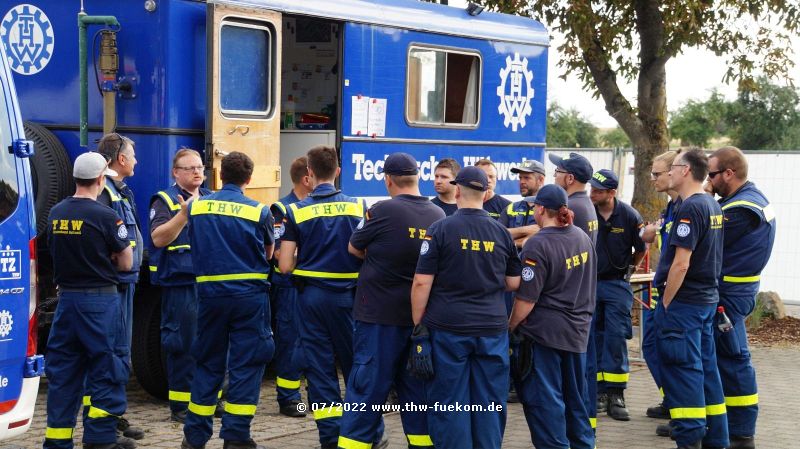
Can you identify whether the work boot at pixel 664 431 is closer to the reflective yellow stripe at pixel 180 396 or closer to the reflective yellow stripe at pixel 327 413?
the reflective yellow stripe at pixel 327 413

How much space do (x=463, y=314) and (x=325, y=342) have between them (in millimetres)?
1130

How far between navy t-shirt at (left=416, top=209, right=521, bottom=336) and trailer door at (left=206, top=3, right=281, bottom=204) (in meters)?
2.58

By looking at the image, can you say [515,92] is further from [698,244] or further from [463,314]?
[463,314]

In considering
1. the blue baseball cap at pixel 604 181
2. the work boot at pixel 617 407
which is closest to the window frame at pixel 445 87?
the blue baseball cap at pixel 604 181

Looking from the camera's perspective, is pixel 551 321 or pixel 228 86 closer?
pixel 551 321

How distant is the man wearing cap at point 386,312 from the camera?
21.5ft

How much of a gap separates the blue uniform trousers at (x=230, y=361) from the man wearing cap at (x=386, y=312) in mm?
636

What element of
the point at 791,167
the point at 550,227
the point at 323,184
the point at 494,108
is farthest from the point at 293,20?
the point at 791,167

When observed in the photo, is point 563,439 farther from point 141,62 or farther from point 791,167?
point 791,167

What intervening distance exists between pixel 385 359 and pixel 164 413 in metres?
2.48

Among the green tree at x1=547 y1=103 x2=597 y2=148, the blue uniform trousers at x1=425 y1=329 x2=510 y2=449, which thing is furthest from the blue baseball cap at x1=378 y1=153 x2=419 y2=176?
the green tree at x1=547 y1=103 x2=597 y2=148

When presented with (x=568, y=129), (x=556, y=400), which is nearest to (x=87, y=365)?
(x=556, y=400)

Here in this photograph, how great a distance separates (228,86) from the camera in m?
8.52

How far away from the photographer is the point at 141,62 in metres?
8.27
